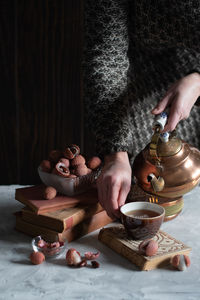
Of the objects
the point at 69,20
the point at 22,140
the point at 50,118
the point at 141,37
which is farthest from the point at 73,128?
the point at 141,37

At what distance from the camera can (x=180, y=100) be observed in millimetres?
1200

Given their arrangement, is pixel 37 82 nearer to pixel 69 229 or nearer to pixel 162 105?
pixel 162 105

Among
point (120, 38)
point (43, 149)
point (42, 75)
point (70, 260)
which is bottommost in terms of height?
point (43, 149)

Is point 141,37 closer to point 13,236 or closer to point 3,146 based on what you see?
point 13,236

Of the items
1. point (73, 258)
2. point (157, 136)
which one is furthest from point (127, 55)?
point (73, 258)

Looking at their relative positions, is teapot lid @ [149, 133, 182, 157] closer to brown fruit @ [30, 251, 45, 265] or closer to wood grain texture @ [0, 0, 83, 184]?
brown fruit @ [30, 251, 45, 265]

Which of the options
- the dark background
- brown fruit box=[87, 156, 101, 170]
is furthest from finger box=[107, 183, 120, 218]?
the dark background

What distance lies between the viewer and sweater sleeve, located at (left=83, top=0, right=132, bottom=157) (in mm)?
1283

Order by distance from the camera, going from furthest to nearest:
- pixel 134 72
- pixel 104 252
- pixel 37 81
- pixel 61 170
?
pixel 37 81
pixel 134 72
pixel 61 170
pixel 104 252

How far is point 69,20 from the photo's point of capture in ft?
6.77

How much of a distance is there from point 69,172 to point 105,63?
0.46 m

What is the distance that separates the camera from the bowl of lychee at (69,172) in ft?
3.41

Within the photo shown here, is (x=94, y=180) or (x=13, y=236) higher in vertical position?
(x=94, y=180)

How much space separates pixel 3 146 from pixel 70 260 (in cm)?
148
